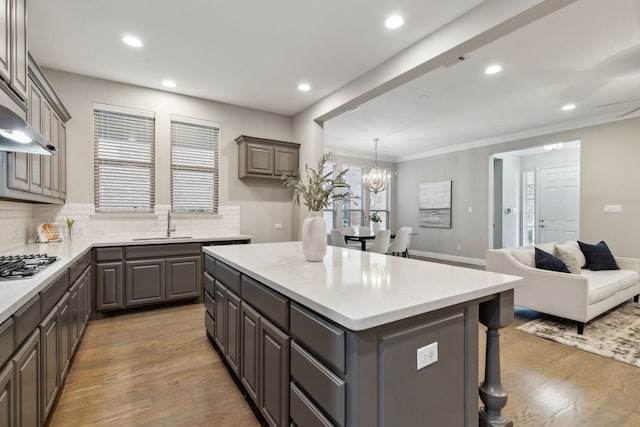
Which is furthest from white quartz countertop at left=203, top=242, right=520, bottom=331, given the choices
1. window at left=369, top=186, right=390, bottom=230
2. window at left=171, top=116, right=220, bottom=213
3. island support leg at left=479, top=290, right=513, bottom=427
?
window at left=369, top=186, right=390, bottom=230

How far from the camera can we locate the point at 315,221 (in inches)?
80.7

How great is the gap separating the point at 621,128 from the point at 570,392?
16.7 feet

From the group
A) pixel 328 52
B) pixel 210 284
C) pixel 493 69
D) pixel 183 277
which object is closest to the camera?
pixel 210 284

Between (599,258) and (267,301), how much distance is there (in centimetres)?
491

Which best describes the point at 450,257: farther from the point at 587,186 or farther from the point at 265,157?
the point at 265,157

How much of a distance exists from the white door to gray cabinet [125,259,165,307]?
330 inches

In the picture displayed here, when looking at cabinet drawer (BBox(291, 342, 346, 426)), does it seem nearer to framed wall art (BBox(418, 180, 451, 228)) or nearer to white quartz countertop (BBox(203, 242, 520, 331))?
white quartz countertop (BBox(203, 242, 520, 331))

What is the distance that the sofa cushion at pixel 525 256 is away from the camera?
3729 mm

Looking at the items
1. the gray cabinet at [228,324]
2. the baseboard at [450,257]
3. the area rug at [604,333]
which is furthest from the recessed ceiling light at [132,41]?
the baseboard at [450,257]

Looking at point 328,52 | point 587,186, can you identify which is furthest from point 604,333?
point 328,52

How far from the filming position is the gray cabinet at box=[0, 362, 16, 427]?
1140mm

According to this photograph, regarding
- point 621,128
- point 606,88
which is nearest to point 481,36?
point 606,88

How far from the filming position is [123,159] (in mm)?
4133

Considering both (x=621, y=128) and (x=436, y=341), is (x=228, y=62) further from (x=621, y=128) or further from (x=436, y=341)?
(x=621, y=128)
